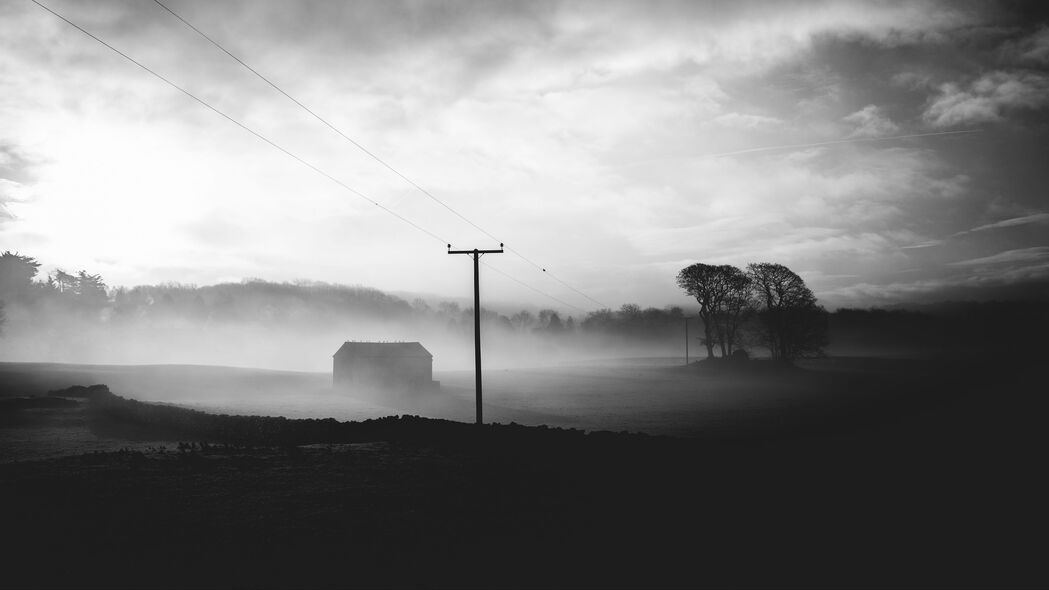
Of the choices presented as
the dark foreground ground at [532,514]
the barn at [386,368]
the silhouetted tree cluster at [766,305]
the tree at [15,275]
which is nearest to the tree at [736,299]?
the silhouetted tree cluster at [766,305]

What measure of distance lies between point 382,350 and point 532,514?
62.8 metres

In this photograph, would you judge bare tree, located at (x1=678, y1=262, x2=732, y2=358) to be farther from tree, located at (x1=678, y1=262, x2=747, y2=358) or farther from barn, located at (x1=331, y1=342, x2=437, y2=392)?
barn, located at (x1=331, y1=342, x2=437, y2=392)

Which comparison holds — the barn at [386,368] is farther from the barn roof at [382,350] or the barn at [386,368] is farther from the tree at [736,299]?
the tree at [736,299]

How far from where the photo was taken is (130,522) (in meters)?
11.9

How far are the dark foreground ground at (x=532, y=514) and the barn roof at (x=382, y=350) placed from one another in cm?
4844

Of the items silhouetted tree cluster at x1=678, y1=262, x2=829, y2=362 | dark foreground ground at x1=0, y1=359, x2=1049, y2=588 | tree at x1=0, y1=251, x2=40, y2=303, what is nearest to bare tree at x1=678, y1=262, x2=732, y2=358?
silhouetted tree cluster at x1=678, y1=262, x2=829, y2=362

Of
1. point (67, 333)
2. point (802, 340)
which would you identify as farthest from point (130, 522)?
point (67, 333)

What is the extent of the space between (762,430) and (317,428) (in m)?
26.2

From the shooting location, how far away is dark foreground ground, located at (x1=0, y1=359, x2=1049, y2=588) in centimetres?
973

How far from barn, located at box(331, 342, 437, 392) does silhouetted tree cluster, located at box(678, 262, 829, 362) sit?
4167cm

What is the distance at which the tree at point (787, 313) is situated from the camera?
7806 cm

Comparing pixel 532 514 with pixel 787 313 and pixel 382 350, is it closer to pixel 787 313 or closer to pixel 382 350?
pixel 382 350

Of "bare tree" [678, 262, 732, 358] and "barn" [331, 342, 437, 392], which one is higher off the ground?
"bare tree" [678, 262, 732, 358]

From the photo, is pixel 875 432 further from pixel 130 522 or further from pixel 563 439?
pixel 130 522
